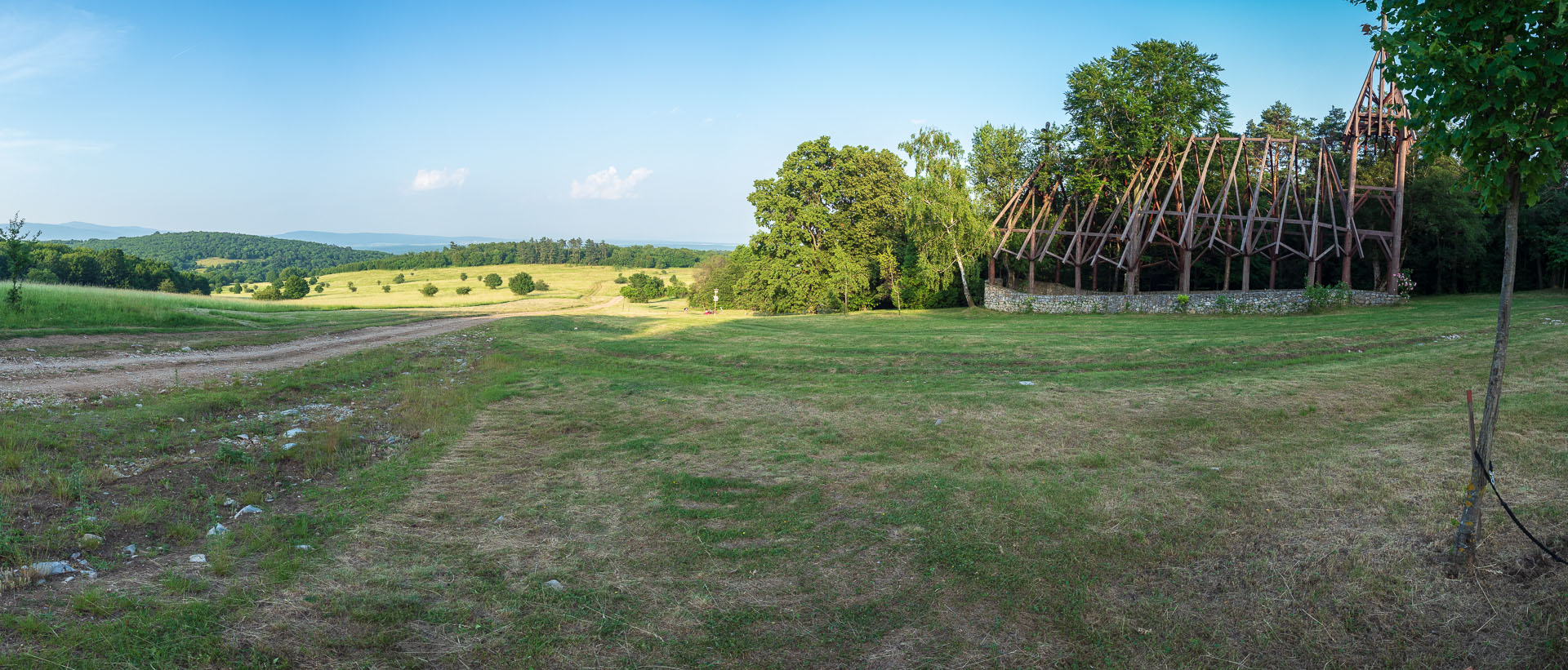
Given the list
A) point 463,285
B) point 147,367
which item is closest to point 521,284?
point 463,285

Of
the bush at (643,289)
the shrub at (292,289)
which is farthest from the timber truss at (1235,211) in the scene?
the shrub at (292,289)

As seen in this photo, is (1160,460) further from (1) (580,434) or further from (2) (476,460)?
(2) (476,460)

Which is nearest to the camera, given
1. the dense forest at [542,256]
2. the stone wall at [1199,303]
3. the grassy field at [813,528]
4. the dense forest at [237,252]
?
the grassy field at [813,528]

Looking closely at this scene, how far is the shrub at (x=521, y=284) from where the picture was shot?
82.1m

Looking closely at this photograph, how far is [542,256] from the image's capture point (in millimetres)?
133250

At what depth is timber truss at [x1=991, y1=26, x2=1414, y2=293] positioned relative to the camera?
34250 millimetres

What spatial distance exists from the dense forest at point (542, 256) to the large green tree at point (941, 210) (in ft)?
230

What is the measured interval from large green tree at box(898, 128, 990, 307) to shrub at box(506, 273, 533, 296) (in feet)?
179

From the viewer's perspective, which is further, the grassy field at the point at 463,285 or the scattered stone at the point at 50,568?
the grassy field at the point at 463,285

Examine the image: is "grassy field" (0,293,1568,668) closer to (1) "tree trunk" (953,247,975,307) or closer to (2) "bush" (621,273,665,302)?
(1) "tree trunk" (953,247,975,307)

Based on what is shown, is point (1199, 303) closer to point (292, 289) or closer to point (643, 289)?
point (643, 289)

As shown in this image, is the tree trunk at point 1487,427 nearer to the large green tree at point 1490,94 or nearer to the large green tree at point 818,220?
the large green tree at point 1490,94

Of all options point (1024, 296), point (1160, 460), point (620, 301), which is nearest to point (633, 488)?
point (1160, 460)

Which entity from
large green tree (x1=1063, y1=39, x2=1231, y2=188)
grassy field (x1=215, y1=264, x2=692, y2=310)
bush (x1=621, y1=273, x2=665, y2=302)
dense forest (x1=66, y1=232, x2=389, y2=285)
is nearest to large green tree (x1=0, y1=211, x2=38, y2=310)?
grassy field (x1=215, y1=264, x2=692, y2=310)
